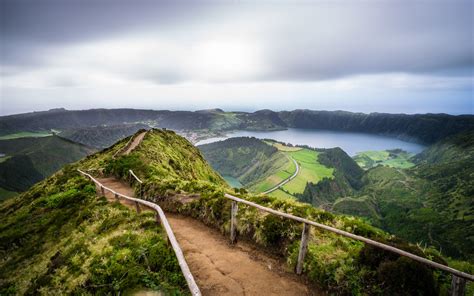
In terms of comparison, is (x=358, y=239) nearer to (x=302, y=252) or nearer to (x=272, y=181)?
(x=302, y=252)

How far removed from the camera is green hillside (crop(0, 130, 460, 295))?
23.0ft

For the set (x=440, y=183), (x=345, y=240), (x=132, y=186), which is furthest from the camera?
(x=440, y=183)

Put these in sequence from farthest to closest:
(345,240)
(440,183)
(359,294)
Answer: (440,183), (345,240), (359,294)

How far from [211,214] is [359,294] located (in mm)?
7326

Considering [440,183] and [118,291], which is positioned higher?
[118,291]

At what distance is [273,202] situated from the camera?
39.1ft

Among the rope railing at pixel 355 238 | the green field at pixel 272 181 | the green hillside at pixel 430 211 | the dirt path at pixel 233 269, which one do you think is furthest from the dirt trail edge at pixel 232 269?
the green field at pixel 272 181

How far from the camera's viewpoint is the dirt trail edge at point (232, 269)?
25.3ft

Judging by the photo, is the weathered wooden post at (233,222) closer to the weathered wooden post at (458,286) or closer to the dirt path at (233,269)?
the dirt path at (233,269)

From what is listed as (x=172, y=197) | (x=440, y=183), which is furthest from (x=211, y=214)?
(x=440, y=183)

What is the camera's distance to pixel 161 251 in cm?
829

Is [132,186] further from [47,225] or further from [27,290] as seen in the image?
[27,290]

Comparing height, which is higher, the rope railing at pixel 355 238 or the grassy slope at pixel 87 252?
the rope railing at pixel 355 238

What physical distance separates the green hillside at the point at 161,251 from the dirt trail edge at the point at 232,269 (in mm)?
497
